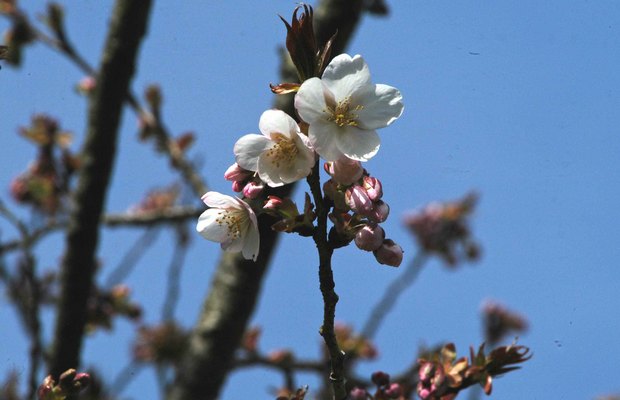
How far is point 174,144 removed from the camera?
425cm

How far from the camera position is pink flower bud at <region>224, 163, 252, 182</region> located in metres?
1.36

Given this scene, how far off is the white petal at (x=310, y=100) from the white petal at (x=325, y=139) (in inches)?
1.1

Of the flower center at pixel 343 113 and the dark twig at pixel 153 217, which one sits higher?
the dark twig at pixel 153 217

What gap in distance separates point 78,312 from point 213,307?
2.30 feet

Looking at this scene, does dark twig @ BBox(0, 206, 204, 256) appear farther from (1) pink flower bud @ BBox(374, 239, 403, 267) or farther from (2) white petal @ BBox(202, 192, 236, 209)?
(1) pink flower bud @ BBox(374, 239, 403, 267)

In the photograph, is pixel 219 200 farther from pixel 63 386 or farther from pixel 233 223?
pixel 63 386

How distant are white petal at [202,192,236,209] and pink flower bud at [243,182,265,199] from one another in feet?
0.45

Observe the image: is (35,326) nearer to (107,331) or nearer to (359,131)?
(107,331)

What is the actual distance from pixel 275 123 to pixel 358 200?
0.25m

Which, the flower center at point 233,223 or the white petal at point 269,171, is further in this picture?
the flower center at point 233,223

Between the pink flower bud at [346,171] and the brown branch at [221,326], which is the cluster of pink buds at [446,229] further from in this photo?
the pink flower bud at [346,171]

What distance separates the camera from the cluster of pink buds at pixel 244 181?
52.7 inches

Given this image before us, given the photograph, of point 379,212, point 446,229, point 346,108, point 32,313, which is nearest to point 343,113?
point 346,108

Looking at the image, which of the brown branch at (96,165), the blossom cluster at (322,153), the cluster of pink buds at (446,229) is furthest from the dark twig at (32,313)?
the cluster of pink buds at (446,229)
